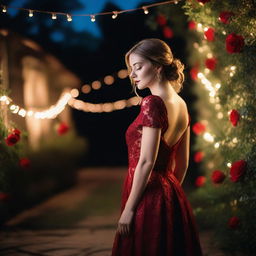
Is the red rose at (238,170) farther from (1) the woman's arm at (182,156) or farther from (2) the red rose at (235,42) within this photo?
(2) the red rose at (235,42)

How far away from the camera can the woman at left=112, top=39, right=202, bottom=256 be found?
328 cm

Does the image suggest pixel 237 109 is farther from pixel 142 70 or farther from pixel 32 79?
pixel 32 79

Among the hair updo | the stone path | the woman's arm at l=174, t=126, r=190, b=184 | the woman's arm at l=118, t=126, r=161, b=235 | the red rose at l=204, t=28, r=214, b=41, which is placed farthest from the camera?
the stone path

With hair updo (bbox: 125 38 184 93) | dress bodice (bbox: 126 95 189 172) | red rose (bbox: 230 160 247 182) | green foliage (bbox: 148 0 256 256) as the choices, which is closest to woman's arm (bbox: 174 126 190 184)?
dress bodice (bbox: 126 95 189 172)

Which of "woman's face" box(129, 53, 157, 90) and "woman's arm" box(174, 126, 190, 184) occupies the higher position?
"woman's face" box(129, 53, 157, 90)

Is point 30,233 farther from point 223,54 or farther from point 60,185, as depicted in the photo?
point 60,185

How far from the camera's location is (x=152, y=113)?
127 inches

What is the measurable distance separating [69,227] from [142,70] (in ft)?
15.9

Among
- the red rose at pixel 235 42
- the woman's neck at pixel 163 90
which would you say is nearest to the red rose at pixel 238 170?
the red rose at pixel 235 42

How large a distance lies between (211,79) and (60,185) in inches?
287

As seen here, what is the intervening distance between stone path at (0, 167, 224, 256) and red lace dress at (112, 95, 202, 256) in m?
2.43

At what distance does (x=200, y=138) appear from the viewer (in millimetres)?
8188

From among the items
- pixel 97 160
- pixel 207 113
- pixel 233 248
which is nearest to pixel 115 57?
pixel 97 160

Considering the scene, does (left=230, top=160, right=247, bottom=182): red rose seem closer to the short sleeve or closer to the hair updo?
the hair updo
